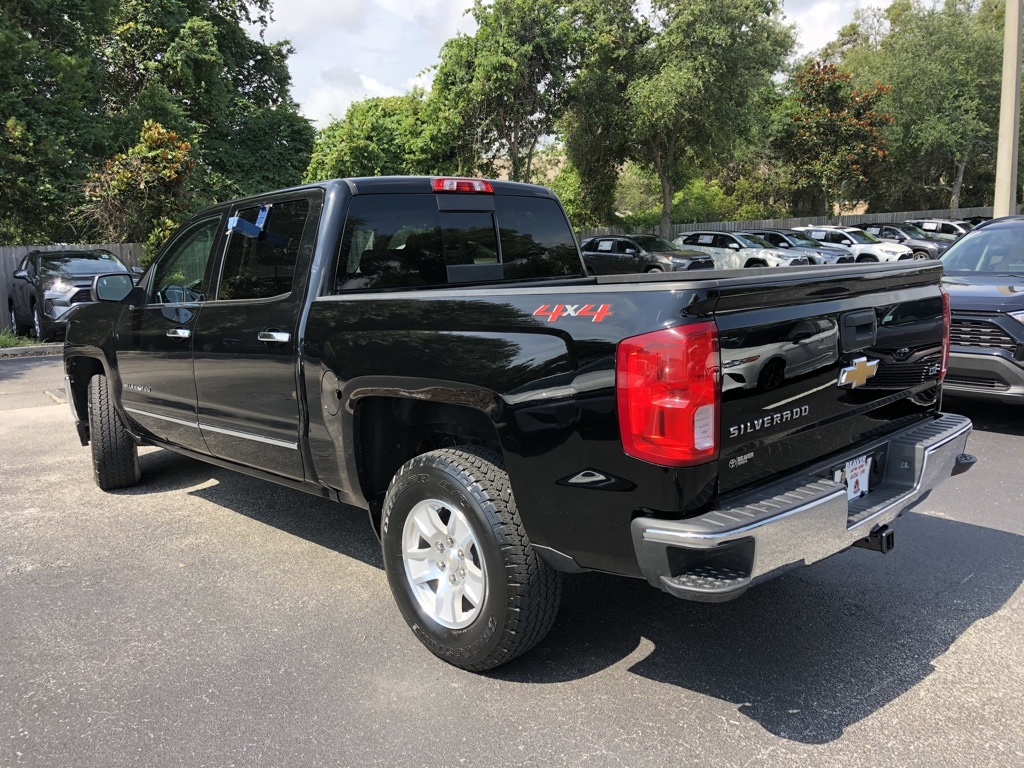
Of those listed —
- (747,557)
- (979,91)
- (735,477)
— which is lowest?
(747,557)

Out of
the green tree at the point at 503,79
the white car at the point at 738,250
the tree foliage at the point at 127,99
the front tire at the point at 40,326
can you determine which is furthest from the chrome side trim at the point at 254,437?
the green tree at the point at 503,79

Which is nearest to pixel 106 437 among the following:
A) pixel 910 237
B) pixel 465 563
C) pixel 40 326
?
pixel 465 563

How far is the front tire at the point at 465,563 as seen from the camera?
2.97 metres

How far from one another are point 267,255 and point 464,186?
1077mm

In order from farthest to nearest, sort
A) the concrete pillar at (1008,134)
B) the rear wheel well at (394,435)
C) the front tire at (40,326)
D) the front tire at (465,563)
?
1. the concrete pillar at (1008,134)
2. the front tire at (40,326)
3. the rear wheel well at (394,435)
4. the front tire at (465,563)

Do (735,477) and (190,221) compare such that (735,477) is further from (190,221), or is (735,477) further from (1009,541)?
(190,221)

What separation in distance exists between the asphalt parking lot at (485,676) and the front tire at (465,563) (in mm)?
191

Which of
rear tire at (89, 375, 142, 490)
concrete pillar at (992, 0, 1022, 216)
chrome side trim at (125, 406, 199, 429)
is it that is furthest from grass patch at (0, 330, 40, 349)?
concrete pillar at (992, 0, 1022, 216)

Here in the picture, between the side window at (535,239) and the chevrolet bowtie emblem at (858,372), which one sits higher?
the side window at (535,239)

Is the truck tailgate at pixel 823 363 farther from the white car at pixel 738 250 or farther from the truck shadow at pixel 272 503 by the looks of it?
the white car at pixel 738 250

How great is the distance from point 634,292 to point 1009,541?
128 inches

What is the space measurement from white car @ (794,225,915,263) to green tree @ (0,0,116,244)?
73.4 ft

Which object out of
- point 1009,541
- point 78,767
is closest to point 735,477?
point 78,767

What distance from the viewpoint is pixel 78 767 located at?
2709 millimetres
